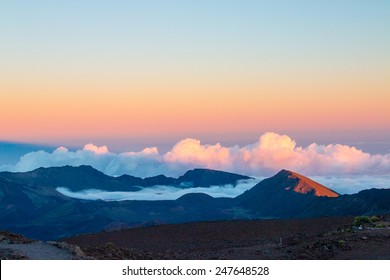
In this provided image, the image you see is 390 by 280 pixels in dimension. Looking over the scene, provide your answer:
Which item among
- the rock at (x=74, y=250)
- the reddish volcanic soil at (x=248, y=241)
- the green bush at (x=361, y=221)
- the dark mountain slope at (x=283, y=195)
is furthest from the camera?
the dark mountain slope at (x=283, y=195)

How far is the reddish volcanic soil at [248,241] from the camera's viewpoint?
27.4m

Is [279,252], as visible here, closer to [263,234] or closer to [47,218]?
[263,234]

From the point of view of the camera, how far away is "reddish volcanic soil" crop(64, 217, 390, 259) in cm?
2736

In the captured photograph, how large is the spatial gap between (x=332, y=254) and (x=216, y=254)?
602 centimetres

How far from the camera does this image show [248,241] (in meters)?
39.8

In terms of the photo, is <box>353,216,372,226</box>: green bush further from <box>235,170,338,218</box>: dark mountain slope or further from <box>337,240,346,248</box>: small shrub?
<box>235,170,338,218</box>: dark mountain slope

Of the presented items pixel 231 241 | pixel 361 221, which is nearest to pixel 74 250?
pixel 231 241

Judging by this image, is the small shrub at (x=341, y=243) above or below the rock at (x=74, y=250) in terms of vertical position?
above

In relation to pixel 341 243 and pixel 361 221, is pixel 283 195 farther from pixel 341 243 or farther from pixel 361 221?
pixel 341 243

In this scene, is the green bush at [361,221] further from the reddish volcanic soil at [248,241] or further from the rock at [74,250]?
the rock at [74,250]

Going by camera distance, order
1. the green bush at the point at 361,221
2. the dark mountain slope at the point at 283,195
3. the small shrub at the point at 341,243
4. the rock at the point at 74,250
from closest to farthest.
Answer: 1. the rock at the point at 74,250
2. the small shrub at the point at 341,243
3. the green bush at the point at 361,221
4. the dark mountain slope at the point at 283,195

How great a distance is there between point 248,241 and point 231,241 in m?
1.64

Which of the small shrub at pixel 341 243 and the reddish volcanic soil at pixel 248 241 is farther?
the small shrub at pixel 341 243

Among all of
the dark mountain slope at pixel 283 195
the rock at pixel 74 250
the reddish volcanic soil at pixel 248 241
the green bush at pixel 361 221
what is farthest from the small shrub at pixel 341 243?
the dark mountain slope at pixel 283 195
